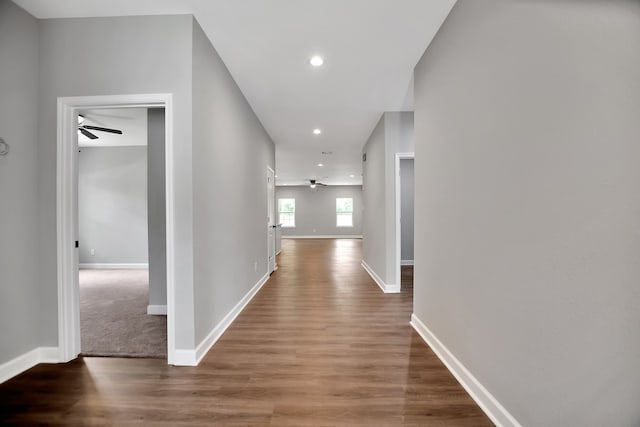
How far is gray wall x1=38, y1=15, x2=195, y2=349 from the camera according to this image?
6.62 feet

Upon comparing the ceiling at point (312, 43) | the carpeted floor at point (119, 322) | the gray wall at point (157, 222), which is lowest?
the carpeted floor at point (119, 322)

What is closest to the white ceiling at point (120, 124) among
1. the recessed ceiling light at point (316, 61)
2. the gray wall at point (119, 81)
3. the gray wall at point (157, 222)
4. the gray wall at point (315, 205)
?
the gray wall at point (157, 222)

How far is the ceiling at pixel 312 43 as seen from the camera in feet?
6.42

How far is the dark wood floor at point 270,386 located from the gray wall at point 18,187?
38cm

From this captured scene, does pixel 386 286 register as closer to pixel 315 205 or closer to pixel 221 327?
pixel 221 327

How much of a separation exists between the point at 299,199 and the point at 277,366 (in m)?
11.5

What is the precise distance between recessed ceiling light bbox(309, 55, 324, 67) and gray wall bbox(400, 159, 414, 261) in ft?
13.0

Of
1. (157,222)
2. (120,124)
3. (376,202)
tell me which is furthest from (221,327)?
(120,124)

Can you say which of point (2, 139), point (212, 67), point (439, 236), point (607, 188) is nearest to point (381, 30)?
point (212, 67)

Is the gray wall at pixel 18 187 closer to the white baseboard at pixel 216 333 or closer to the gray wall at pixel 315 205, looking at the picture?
the white baseboard at pixel 216 333

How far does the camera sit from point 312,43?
7.77ft

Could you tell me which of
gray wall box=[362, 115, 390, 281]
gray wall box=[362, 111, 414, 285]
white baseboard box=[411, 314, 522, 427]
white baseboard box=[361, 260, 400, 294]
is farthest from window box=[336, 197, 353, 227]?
white baseboard box=[411, 314, 522, 427]

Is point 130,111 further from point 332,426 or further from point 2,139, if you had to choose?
point 332,426

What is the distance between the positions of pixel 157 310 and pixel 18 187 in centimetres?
187
